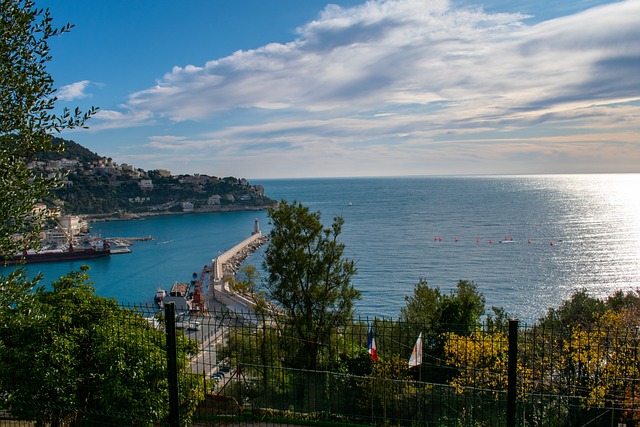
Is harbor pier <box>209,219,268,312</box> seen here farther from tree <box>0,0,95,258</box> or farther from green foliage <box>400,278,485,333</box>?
tree <box>0,0,95,258</box>

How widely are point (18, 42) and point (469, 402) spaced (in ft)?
32.0

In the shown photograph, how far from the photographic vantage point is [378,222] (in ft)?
255

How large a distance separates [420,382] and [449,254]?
45.1 meters

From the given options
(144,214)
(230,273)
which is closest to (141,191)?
(144,214)

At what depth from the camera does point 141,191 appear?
391ft

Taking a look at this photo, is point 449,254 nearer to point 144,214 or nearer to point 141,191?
point 144,214

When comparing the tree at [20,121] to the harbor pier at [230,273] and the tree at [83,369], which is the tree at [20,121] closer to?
the tree at [83,369]

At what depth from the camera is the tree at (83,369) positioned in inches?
240

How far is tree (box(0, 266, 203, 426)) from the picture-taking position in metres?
6.11

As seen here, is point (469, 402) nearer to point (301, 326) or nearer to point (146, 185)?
point (301, 326)

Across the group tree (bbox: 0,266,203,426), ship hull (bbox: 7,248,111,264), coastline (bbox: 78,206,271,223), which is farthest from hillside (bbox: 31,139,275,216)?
tree (bbox: 0,266,203,426)

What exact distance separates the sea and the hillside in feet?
48.6

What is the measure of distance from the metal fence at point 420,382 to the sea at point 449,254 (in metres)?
11.2

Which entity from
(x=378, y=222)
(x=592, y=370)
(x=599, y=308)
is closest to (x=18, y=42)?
(x=592, y=370)
